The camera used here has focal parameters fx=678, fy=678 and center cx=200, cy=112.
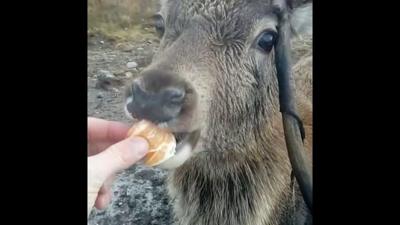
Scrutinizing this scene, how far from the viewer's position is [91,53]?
1857mm

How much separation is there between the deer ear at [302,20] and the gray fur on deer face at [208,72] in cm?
6

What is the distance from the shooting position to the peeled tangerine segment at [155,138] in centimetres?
175

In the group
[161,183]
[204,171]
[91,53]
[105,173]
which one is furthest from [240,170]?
[91,53]

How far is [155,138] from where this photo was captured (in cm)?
175

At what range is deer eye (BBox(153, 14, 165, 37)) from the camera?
182 centimetres

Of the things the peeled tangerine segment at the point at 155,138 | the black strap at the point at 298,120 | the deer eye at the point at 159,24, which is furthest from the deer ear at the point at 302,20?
the peeled tangerine segment at the point at 155,138

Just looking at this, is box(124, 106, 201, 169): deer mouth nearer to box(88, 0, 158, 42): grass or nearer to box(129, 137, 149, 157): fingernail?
box(129, 137, 149, 157): fingernail

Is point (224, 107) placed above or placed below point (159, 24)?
below

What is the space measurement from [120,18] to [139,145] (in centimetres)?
37

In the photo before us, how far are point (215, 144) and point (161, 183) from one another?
21 cm

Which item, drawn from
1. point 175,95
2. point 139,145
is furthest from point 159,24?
point 139,145

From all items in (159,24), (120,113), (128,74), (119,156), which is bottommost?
(119,156)

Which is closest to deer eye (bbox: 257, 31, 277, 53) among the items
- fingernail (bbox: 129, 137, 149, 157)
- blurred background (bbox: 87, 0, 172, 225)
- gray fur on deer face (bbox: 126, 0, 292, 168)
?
gray fur on deer face (bbox: 126, 0, 292, 168)

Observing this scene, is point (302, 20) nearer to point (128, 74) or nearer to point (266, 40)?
point (266, 40)
